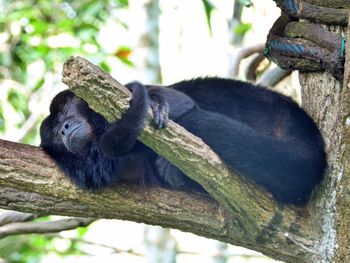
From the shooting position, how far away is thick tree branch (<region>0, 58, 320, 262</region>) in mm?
2924

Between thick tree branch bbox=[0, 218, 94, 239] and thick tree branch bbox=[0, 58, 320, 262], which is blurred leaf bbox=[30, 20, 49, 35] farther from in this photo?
thick tree branch bbox=[0, 58, 320, 262]

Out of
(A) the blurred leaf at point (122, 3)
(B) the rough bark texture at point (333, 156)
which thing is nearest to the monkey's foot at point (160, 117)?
(B) the rough bark texture at point (333, 156)

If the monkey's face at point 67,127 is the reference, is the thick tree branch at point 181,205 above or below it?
below

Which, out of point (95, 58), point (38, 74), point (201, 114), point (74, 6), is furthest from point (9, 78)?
point (201, 114)

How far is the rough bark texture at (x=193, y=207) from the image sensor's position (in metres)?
2.94

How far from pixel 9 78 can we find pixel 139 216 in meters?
3.35

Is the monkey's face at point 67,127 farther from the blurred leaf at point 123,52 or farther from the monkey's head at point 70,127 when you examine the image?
the blurred leaf at point 123,52

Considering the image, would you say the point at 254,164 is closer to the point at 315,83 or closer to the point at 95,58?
the point at 315,83

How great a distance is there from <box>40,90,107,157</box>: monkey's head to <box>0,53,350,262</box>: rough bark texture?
205mm

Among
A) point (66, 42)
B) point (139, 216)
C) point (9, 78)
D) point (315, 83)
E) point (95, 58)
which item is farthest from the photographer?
point (9, 78)

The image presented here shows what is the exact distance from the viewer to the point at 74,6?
20.7 ft

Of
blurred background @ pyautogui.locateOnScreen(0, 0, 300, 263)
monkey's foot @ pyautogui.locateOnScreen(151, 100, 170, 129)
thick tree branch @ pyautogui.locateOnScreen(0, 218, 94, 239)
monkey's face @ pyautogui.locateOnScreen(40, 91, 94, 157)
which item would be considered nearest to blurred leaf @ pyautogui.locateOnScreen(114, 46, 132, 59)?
blurred background @ pyautogui.locateOnScreen(0, 0, 300, 263)

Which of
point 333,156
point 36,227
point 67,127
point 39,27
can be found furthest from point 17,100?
point 333,156

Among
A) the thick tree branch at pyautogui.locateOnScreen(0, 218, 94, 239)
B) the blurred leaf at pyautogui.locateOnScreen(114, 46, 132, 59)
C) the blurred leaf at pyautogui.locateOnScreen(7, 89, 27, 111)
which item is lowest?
the thick tree branch at pyautogui.locateOnScreen(0, 218, 94, 239)
